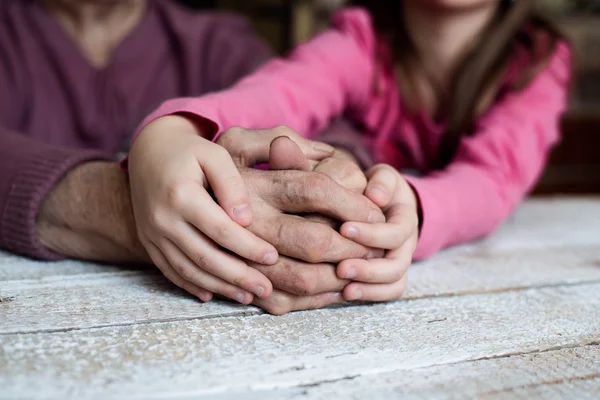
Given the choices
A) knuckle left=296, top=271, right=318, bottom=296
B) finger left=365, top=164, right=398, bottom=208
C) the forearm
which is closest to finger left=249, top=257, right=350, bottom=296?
knuckle left=296, top=271, right=318, bottom=296

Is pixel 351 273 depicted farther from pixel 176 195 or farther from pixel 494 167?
pixel 494 167

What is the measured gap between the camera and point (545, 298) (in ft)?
2.19

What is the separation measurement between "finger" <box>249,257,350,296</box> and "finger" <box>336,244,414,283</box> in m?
0.02

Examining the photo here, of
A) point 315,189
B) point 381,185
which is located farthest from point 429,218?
point 315,189

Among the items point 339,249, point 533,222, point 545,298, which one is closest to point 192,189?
point 339,249

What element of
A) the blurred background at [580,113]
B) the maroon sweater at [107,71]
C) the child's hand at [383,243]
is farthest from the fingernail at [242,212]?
the blurred background at [580,113]

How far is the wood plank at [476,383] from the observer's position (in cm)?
43

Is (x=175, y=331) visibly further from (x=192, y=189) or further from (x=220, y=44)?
(x=220, y=44)

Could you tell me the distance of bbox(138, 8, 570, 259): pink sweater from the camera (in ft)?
2.57

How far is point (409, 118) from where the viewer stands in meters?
1.16

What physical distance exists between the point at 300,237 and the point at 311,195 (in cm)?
4

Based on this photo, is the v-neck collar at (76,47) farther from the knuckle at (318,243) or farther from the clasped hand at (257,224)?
the knuckle at (318,243)

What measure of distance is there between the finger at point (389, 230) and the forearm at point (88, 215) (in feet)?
0.89

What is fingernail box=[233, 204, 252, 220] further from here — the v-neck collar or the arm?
the v-neck collar
